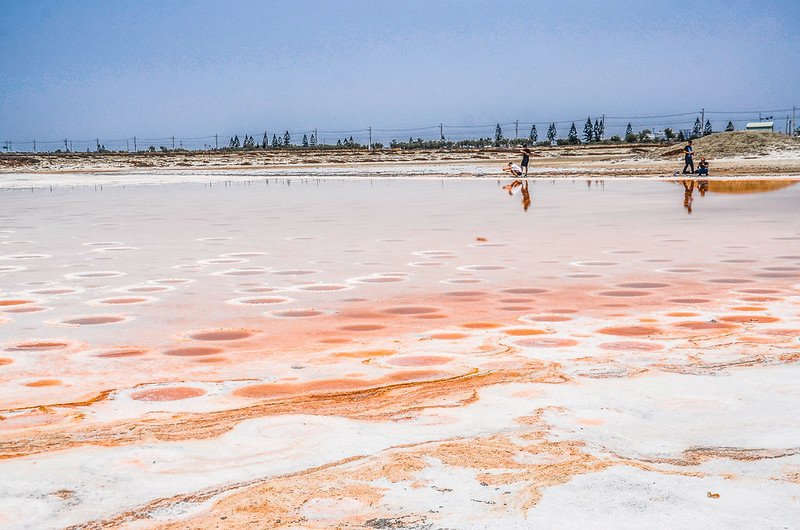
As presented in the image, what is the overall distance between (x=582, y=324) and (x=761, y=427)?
2.34 meters

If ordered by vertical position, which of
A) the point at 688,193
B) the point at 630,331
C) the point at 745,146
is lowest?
the point at 688,193

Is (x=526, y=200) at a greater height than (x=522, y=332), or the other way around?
(x=522, y=332)

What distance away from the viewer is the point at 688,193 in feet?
74.4

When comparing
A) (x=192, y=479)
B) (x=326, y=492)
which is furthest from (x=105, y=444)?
(x=326, y=492)

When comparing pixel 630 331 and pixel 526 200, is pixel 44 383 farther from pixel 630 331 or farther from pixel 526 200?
pixel 526 200

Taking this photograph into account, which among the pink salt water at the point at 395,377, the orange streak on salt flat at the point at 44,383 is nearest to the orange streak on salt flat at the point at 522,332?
the pink salt water at the point at 395,377

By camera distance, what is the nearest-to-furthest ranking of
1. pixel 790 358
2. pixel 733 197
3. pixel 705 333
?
pixel 790 358
pixel 705 333
pixel 733 197

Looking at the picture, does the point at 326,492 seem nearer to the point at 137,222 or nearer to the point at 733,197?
the point at 137,222

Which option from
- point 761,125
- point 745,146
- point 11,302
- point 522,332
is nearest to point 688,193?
point 522,332

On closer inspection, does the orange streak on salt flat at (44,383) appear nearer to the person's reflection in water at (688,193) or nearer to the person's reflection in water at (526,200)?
the person's reflection in water at (688,193)

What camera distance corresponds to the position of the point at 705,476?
3.15 meters

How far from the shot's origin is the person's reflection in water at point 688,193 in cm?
1773

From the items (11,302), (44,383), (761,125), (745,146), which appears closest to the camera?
(44,383)

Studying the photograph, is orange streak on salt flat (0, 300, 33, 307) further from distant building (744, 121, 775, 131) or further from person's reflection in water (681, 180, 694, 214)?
distant building (744, 121, 775, 131)
